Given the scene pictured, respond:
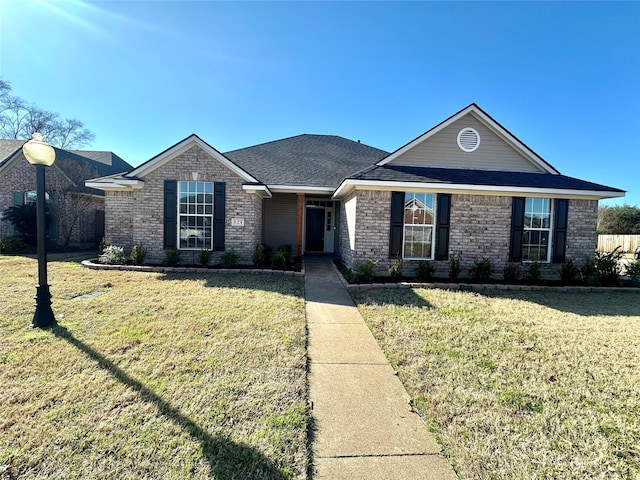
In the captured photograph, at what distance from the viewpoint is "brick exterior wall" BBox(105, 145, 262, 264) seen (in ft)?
32.3

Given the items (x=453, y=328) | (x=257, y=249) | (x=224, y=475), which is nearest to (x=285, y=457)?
(x=224, y=475)

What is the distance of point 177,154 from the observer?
9.77 m

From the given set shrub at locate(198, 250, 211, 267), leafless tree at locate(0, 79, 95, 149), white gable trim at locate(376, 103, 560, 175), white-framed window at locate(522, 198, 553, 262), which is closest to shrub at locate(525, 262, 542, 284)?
white-framed window at locate(522, 198, 553, 262)

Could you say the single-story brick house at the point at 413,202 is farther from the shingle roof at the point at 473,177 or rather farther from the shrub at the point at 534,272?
the shrub at the point at 534,272

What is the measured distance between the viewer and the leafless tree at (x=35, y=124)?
94.8 feet

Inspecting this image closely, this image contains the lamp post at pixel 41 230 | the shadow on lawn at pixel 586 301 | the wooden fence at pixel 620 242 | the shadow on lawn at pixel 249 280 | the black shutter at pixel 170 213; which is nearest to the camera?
the lamp post at pixel 41 230

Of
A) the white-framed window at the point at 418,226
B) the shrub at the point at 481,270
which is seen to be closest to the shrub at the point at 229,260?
the white-framed window at the point at 418,226

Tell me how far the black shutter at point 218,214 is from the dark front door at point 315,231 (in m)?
5.05

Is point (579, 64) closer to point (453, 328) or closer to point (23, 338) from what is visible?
point (453, 328)

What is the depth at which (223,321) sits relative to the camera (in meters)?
4.91

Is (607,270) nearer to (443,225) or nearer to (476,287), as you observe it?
(476,287)

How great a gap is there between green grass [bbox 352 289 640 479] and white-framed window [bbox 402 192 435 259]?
2950mm

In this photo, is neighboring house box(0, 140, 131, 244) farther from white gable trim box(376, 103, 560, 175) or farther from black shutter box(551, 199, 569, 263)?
black shutter box(551, 199, 569, 263)

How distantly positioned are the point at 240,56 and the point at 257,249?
22.3 ft
